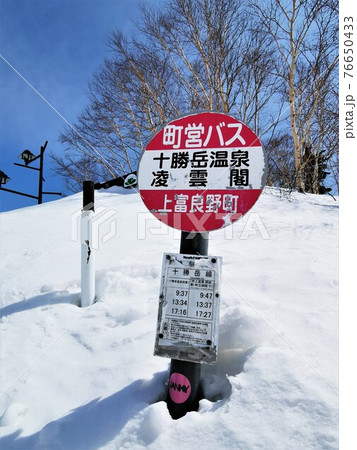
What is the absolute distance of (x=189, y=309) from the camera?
4.31 ft

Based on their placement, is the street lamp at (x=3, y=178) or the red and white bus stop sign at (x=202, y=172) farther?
the street lamp at (x=3, y=178)

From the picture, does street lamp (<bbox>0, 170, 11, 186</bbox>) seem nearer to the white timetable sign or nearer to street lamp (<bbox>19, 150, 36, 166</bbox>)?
street lamp (<bbox>19, 150, 36, 166</bbox>)

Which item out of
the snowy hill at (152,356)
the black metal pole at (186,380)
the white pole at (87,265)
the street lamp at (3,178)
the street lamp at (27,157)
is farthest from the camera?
the street lamp at (27,157)

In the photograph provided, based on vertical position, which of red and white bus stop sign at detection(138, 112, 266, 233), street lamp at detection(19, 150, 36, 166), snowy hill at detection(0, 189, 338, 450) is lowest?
snowy hill at detection(0, 189, 338, 450)

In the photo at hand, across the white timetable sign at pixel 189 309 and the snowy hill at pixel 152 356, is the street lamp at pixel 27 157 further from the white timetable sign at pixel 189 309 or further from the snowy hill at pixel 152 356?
the white timetable sign at pixel 189 309

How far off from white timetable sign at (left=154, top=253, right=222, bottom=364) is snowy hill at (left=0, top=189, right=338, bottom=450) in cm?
31

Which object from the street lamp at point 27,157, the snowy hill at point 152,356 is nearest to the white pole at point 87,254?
the snowy hill at point 152,356

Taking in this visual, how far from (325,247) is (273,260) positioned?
2.63 feet

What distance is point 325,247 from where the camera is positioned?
10.8 ft

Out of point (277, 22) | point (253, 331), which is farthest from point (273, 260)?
point (277, 22)

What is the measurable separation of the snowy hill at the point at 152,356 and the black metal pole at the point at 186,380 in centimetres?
7

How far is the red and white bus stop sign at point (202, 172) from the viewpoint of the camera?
1.28 m

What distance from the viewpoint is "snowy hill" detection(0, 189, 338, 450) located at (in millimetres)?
1229

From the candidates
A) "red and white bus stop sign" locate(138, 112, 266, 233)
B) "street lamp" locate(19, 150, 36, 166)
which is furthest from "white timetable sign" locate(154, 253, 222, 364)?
"street lamp" locate(19, 150, 36, 166)
